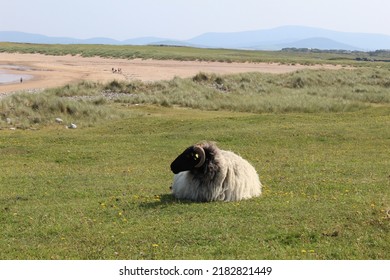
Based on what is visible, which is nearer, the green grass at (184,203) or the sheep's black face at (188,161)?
the green grass at (184,203)

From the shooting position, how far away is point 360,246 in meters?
8.90

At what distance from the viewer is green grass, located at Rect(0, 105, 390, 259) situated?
924 cm

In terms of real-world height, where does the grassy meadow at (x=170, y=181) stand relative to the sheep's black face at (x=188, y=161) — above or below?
below

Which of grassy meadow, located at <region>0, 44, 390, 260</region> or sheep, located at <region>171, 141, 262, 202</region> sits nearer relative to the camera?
grassy meadow, located at <region>0, 44, 390, 260</region>

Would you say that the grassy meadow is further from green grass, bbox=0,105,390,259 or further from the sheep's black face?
the sheep's black face

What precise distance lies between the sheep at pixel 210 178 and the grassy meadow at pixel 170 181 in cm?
49

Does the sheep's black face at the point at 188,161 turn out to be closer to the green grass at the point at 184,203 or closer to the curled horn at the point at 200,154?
the curled horn at the point at 200,154

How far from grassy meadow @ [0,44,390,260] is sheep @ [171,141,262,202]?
491 mm

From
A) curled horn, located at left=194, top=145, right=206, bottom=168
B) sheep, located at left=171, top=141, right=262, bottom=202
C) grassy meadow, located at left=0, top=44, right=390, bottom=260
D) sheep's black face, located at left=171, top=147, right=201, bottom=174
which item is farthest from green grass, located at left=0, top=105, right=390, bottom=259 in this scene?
curled horn, located at left=194, top=145, right=206, bottom=168

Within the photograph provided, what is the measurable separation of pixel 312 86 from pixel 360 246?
5420cm

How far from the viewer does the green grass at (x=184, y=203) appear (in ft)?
30.3

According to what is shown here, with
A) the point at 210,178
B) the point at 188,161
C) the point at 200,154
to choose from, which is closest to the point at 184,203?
the point at 210,178

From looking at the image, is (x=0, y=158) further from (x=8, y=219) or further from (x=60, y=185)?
(x=8, y=219)

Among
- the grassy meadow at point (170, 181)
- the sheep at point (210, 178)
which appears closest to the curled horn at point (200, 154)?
the sheep at point (210, 178)
